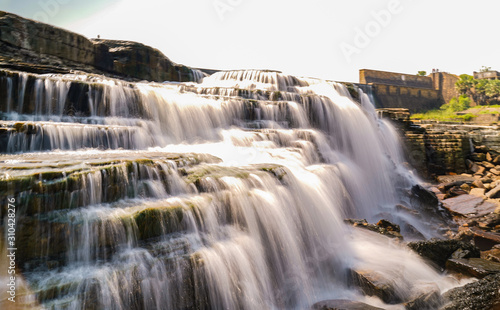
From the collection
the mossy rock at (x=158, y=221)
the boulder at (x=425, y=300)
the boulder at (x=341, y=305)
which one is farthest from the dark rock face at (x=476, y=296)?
the mossy rock at (x=158, y=221)

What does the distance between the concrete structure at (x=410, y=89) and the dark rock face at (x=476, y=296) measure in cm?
3249

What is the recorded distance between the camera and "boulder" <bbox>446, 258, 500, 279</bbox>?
17.2 feet

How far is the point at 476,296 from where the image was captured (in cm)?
417

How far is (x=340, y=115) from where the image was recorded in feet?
41.7

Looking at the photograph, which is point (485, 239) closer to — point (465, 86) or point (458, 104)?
point (458, 104)

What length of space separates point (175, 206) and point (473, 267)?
514 cm

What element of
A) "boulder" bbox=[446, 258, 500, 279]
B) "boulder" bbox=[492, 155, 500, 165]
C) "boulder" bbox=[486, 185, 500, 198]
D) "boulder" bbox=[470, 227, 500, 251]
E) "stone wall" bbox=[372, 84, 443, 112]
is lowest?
"boulder" bbox=[470, 227, 500, 251]

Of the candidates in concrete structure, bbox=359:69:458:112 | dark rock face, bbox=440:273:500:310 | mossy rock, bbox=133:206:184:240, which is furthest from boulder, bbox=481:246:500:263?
concrete structure, bbox=359:69:458:112

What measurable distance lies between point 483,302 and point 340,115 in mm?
9438

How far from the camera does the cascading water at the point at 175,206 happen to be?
3.62 m

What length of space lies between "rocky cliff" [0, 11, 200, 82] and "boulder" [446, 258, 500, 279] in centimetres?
1179

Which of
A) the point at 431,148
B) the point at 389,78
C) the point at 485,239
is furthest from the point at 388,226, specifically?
the point at 389,78

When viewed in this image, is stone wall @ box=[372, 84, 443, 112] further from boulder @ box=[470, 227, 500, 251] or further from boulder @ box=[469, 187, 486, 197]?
boulder @ box=[470, 227, 500, 251]

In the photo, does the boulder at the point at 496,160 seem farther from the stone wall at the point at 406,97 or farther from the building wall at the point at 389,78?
the building wall at the point at 389,78
